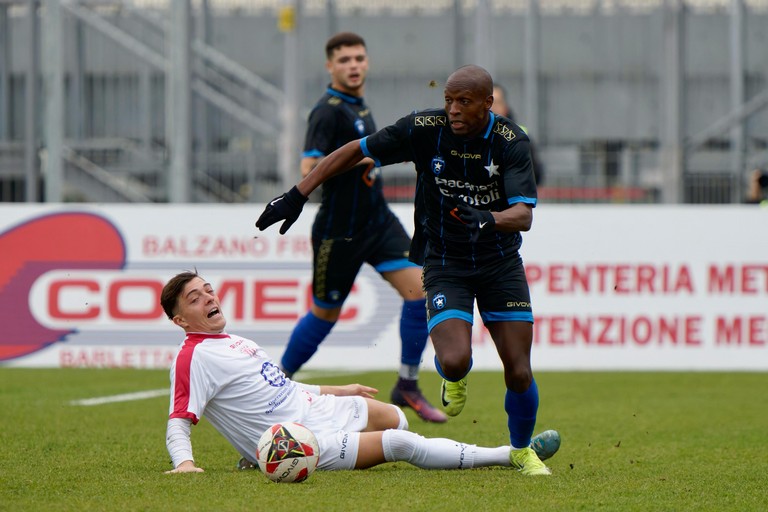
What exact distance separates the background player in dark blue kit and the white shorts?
7.37ft

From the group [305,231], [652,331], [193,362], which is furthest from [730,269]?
[193,362]

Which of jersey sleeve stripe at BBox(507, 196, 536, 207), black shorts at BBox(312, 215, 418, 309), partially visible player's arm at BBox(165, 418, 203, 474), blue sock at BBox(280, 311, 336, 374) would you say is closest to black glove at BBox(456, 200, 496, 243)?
jersey sleeve stripe at BBox(507, 196, 536, 207)

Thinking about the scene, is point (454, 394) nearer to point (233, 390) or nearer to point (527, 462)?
point (527, 462)

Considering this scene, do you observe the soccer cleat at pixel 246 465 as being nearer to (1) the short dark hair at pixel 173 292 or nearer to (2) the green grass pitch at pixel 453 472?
(2) the green grass pitch at pixel 453 472

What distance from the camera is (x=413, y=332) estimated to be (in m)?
8.83

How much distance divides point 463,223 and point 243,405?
1.33m

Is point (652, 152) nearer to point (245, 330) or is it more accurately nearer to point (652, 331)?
point (652, 331)

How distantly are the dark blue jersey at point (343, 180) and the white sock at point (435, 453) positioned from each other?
2699 millimetres

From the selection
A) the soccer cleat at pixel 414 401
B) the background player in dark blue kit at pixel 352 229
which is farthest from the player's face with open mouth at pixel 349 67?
the soccer cleat at pixel 414 401

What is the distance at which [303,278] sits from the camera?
1193cm

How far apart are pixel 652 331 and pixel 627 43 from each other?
23.1ft

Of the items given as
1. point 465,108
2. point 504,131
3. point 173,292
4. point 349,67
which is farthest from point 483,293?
point 349,67

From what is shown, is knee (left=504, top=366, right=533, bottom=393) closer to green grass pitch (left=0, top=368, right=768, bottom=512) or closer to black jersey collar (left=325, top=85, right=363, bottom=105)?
green grass pitch (left=0, top=368, right=768, bottom=512)

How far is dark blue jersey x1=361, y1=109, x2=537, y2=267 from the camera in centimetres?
619
